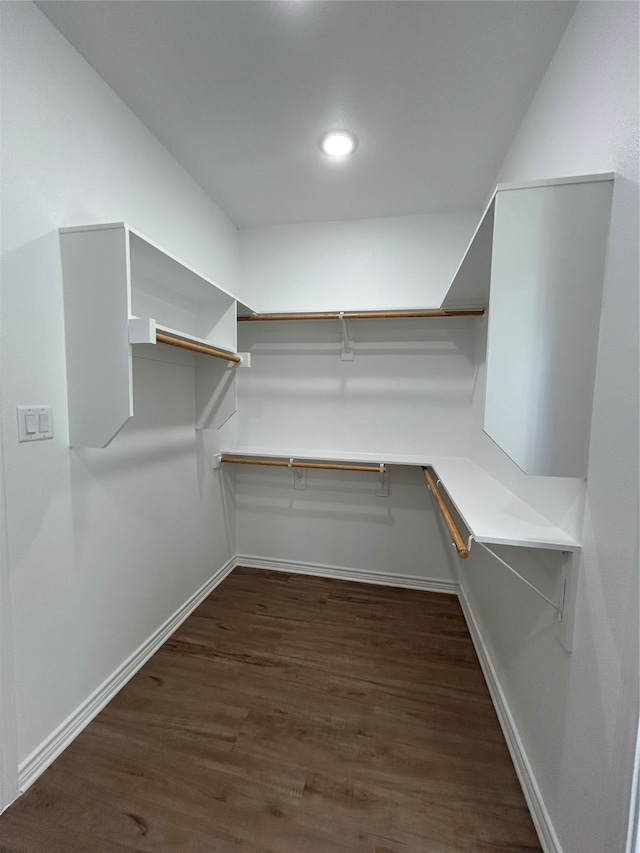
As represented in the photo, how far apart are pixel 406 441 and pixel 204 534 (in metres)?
1.49

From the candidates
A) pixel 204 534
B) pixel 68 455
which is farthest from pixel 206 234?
pixel 204 534

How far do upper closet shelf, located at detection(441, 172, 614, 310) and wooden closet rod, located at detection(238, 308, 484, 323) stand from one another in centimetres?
4

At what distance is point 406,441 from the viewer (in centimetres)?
248

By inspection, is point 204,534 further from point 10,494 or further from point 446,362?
point 446,362

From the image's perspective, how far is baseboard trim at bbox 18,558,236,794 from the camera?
1228mm

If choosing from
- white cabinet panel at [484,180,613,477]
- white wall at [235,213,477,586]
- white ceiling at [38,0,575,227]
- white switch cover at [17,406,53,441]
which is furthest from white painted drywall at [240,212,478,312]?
white switch cover at [17,406,53,441]

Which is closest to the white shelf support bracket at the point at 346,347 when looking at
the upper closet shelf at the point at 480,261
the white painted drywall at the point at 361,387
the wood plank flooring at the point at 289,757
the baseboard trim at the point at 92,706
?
the white painted drywall at the point at 361,387

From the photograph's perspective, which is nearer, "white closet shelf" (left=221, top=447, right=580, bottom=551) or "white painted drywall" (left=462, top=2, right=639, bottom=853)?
"white painted drywall" (left=462, top=2, right=639, bottom=853)

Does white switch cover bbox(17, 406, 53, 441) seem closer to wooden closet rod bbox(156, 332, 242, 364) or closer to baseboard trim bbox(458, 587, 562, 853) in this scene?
wooden closet rod bbox(156, 332, 242, 364)

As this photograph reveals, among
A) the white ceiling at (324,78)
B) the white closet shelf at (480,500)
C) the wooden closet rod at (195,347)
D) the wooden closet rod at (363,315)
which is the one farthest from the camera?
the wooden closet rod at (363,315)

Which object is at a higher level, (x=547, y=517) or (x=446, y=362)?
(x=446, y=362)

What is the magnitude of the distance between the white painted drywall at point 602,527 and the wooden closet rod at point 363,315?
0.88 meters

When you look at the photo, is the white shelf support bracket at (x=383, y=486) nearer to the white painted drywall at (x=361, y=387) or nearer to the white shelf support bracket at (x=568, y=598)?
the white painted drywall at (x=361, y=387)

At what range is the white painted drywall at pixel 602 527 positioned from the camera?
30.4 inches
